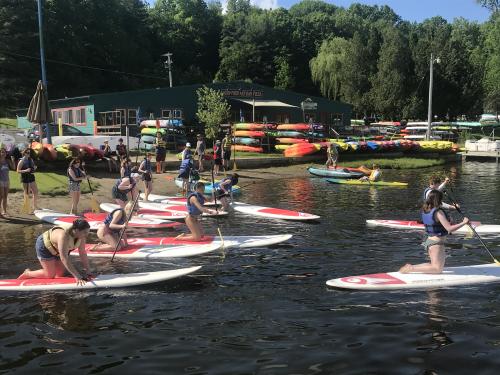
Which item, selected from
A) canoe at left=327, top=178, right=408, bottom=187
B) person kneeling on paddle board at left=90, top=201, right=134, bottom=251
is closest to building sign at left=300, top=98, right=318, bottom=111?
canoe at left=327, top=178, right=408, bottom=187

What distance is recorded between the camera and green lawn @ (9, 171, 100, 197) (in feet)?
60.6

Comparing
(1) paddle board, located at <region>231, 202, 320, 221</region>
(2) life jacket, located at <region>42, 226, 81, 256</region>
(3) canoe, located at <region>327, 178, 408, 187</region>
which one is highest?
(2) life jacket, located at <region>42, 226, 81, 256</region>

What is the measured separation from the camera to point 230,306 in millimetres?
8227

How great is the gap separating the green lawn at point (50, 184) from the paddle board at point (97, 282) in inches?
390

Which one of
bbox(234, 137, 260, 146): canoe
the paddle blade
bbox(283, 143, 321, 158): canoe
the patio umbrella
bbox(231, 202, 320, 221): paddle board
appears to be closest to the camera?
the paddle blade

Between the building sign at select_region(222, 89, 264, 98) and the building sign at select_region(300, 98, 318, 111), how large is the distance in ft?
13.3

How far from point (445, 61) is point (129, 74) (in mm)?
43000

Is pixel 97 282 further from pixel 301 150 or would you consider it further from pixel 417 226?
pixel 301 150

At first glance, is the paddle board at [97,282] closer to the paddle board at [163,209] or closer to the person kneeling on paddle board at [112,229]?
the person kneeling on paddle board at [112,229]

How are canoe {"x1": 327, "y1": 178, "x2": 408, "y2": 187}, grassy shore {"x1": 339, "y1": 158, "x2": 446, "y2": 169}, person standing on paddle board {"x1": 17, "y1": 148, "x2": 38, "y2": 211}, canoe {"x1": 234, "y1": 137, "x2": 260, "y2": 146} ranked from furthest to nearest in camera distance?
canoe {"x1": 234, "y1": 137, "x2": 260, "y2": 146} < grassy shore {"x1": 339, "y1": 158, "x2": 446, "y2": 169} < canoe {"x1": 327, "y1": 178, "x2": 408, "y2": 187} < person standing on paddle board {"x1": 17, "y1": 148, "x2": 38, "y2": 211}

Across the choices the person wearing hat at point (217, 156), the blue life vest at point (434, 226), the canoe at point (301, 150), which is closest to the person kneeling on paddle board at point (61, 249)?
the blue life vest at point (434, 226)

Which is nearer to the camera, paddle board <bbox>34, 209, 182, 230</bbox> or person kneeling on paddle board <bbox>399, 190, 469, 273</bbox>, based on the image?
person kneeling on paddle board <bbox>399, 190, 469, 273</bbox>

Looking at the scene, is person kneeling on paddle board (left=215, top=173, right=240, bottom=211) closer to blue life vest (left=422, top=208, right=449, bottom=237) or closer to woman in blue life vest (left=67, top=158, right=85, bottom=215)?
woman in blue life vest (left=67, top=158, right=85, bottom=215)

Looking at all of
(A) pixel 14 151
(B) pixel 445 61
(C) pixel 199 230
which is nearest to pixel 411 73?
(B) pixel 445 61
